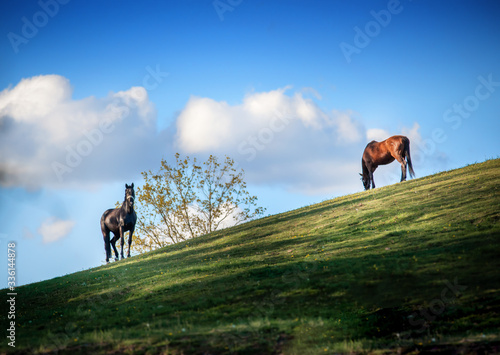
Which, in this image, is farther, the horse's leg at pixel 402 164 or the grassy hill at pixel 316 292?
the horse's leg at pixel 402 164

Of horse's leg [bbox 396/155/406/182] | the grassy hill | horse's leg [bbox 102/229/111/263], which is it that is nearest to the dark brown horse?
horse's leg [bbox 396/155/406/182]

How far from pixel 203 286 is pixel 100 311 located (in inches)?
163

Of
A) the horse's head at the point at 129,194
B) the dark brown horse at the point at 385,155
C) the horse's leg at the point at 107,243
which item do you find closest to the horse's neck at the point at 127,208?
the horse's head at the point at 129,194

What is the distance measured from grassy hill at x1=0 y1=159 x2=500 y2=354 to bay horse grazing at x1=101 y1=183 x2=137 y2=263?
18.0 ft

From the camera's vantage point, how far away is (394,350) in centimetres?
1070

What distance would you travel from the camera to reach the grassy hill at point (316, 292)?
11.8 meters

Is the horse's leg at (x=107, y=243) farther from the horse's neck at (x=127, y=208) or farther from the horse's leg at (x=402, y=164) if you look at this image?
the horse's leg at (x=402, y=164)

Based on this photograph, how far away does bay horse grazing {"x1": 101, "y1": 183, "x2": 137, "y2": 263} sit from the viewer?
3020 cm

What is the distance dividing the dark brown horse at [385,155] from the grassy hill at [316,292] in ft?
28.9

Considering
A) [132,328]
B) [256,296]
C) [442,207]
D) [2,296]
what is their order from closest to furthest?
[132,328]
[256,296]
[442,207]
[2,296]

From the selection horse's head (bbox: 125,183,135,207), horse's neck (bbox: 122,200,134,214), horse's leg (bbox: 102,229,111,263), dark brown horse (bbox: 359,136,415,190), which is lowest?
horse's leg (bbox: 102,229,111,263)

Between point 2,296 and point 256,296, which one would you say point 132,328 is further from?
point 2,296

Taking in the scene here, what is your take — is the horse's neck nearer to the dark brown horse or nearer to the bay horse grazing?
the bay horse grazing

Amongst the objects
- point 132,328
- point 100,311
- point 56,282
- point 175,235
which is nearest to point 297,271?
point 132,328
